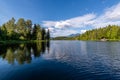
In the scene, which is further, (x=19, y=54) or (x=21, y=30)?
(x=21, y=30)

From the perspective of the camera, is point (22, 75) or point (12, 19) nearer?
point (22, 75)

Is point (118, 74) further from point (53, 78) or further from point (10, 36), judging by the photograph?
point (10, 36)

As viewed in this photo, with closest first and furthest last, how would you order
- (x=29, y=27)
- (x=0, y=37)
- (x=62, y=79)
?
(x=62, y=79)
(x=0, y=37)
(x=29, y=27)

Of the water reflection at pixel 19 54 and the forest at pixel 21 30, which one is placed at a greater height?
the forest at pixel 21 30

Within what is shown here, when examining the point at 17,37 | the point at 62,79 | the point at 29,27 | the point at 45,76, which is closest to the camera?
the point at 62,79

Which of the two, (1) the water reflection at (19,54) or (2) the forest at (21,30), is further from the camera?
(2) the forest at (21,30)

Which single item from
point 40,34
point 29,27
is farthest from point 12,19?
point 40,34

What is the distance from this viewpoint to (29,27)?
175750 mm

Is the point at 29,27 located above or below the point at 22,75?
above

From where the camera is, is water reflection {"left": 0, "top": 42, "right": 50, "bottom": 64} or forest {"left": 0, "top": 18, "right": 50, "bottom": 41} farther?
forest {"left": 0, "top": 18, "right": 50, "bottom": 41}

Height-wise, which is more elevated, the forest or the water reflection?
the forest

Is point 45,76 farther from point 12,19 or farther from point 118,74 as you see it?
point 12,19

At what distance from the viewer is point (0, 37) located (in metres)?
115

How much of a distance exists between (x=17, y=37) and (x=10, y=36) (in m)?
12.0
